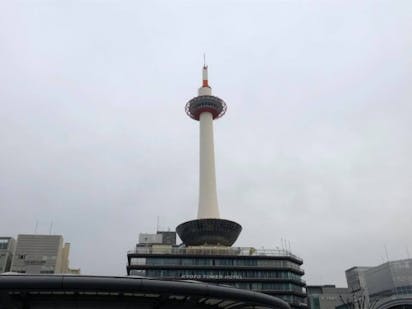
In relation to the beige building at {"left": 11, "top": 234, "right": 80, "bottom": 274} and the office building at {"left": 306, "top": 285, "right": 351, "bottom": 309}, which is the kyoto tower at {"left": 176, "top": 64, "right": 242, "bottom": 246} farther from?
the office building at {"left": 306, "top": 285, "right": 351, "bottom": 309}

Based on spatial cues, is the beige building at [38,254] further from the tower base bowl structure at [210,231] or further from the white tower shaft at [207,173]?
the white tower shaft at [207,173]

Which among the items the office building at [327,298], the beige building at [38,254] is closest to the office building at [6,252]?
the beige building at [38,254]

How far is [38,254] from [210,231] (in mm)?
62121

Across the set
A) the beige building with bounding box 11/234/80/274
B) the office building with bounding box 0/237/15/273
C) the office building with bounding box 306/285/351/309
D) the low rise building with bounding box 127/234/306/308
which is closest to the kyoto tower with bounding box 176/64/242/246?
the low rise building with bounding box 127/234/306/308

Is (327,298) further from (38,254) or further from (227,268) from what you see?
(38,254)

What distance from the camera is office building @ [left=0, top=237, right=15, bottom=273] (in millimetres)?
132637

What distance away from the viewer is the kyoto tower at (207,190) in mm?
105125

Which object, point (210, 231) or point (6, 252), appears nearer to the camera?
point (210, 231)

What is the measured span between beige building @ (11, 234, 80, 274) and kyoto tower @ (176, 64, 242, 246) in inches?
1943

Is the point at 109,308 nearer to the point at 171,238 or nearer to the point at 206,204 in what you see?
the point at 206,204

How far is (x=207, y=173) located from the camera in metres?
116

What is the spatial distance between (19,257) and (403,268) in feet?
387

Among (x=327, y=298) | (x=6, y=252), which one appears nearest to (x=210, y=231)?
(x=327, y=298)

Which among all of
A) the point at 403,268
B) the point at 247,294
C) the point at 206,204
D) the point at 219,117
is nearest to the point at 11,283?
the point at 247,294
